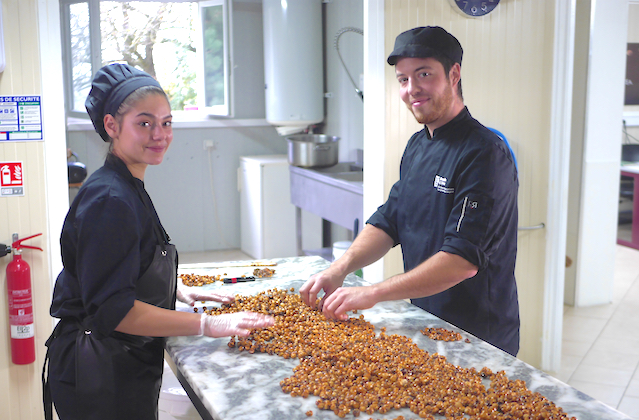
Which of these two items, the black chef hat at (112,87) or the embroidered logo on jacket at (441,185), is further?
the embroidered logo on jacket at (441,185)

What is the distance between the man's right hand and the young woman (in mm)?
254

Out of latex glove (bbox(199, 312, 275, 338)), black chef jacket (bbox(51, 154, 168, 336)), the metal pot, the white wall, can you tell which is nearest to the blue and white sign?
black chef jacket (bbox(51, 154, 168, 336))

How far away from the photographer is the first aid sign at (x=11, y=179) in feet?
8.92

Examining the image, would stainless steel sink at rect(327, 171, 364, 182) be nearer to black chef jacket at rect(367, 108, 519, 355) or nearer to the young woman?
black chef jacket at rect(367, 108, 519, 355)

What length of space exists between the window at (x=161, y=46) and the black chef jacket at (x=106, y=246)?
4.43m

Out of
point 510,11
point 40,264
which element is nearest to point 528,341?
point 510,11

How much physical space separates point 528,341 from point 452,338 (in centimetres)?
204

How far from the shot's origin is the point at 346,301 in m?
1.79

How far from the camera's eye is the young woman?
1.53m

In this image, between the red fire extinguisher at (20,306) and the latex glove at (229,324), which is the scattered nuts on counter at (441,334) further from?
the red fire extinguisher at (20,306)

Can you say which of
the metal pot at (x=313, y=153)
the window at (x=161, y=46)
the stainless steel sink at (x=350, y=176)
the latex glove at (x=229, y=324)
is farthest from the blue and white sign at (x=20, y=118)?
the window at (x=161, y=46)

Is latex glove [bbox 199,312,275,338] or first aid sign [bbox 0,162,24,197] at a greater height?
first aid sign [bbox 0,162,24,197]

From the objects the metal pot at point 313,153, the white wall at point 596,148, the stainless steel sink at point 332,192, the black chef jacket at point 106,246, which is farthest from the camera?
the metal pot at point 313,153

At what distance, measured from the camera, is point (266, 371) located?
1515mm
